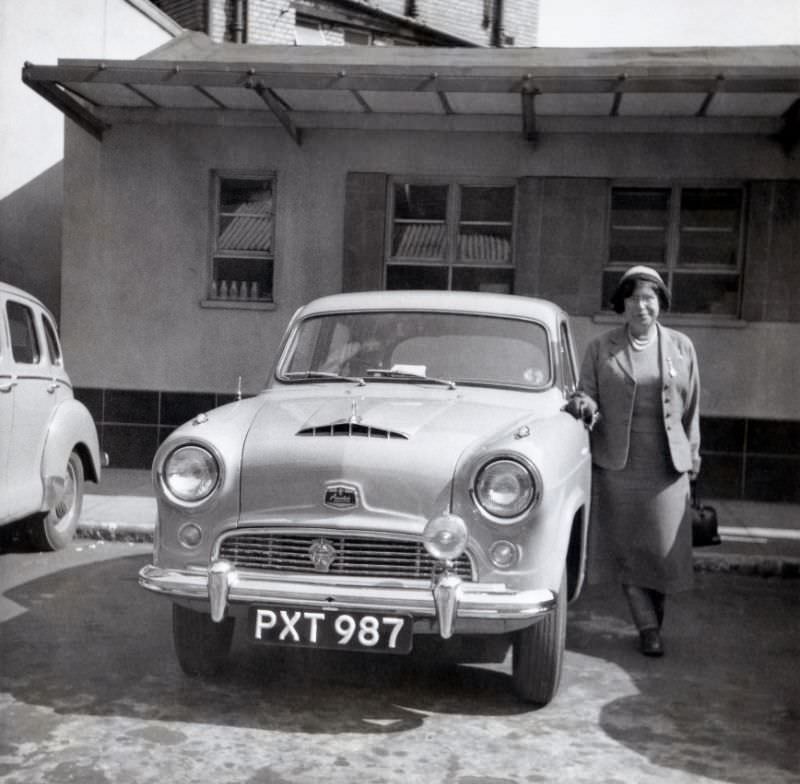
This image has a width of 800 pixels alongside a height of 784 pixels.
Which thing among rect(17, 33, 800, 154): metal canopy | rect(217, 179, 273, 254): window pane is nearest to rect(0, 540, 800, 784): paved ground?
rect(17, 33, 800, 154): metal canopy

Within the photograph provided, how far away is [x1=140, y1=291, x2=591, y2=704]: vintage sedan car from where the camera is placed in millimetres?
3697

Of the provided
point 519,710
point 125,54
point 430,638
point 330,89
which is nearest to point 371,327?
point 430,638

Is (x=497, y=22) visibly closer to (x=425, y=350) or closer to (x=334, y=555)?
(x=425, y=350)

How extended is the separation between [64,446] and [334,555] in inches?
137

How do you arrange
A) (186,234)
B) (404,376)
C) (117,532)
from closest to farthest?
(404,376)
(117,532)
(186,234)

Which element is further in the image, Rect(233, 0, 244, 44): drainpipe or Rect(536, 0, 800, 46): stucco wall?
Rect(233, 0, 244, 44): drainpipe

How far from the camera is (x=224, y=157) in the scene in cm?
1016

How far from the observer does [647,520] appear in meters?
4.97

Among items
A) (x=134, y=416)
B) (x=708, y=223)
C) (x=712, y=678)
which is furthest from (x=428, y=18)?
(x=712, y=678)

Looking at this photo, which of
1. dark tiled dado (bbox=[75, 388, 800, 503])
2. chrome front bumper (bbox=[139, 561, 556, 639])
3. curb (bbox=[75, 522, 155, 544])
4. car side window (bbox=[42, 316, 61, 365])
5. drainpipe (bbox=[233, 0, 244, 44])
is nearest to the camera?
chrome front bumper (bbox=[139, 561, 556, 639])

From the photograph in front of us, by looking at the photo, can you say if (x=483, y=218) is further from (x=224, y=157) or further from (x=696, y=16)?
(x=696, y=16)

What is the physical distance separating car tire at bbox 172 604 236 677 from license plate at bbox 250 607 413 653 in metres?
0.60

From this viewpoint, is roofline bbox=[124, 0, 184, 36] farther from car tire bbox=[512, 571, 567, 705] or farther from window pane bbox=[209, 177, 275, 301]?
car tire bbox=[512, 571, 567, 705]

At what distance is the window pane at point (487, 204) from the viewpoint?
1001 cm
